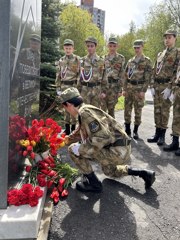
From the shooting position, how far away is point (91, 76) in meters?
6.14

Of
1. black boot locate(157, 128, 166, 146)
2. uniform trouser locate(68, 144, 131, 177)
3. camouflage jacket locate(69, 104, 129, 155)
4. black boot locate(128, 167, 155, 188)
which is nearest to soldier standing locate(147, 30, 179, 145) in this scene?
black boot locate(157, 128, 166, 146)

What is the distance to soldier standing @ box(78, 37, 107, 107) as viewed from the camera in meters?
6.14

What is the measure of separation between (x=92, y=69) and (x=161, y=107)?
5.42ft

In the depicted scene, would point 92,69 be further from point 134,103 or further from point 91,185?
point 91,185

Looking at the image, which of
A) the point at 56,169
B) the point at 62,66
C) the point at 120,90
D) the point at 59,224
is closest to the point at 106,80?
the point at 120,90

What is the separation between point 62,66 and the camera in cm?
624

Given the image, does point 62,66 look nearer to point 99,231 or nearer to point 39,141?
point 39,141

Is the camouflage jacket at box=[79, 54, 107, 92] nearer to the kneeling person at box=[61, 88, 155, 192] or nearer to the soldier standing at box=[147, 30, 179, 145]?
the soldier standing at box=[147, 30, 179, 145]

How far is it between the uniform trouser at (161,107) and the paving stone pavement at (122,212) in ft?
5.84

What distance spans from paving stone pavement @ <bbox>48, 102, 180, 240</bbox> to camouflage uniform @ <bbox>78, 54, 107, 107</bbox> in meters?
2.11

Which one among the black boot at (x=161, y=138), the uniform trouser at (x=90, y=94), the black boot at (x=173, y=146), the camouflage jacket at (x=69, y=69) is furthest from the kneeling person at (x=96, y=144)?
the camouflage jacket at (x=69, y=69)

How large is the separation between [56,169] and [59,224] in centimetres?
86

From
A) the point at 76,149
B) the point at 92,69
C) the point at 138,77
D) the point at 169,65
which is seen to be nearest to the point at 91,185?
the point at 76,149

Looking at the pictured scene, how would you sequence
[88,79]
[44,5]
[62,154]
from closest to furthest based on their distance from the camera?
1. [62,154]
2. [88,79]
3. [44,5]
